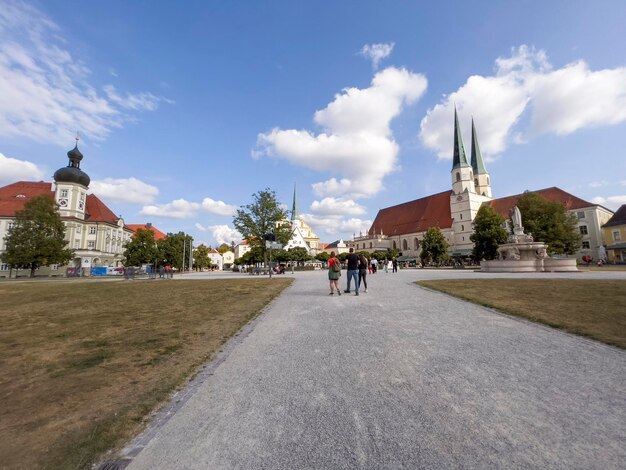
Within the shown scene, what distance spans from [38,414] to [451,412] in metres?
4.03

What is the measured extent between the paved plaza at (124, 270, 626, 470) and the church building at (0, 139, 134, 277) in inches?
2484

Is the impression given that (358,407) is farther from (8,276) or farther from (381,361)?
(8,276)

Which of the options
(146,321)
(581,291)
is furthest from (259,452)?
(581,291)

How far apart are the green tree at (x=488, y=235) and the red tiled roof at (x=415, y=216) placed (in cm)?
3180

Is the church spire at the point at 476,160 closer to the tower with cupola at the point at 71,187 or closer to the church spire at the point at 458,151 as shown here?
the church spire at the point at 458,151

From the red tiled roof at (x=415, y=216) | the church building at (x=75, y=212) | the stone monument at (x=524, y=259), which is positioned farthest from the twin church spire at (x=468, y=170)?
the church building at (x=75, y=212)

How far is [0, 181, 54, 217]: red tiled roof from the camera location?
53.1 meters

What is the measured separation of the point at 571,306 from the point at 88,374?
11.7 meters

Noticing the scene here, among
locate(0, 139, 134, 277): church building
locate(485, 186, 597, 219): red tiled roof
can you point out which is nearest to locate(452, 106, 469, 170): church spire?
locate(485, 186, 597, 219): red tiled roof

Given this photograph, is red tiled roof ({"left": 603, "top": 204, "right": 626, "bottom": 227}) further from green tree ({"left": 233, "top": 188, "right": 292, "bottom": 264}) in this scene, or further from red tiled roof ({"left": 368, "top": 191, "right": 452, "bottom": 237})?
green tree ({"left": 233, "top": 188, "right": 292, "bottom": 264})

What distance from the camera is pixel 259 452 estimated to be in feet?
7.91

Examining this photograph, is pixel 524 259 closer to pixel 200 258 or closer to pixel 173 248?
pixel 173 248

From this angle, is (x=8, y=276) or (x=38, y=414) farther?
(x=8, y=276)

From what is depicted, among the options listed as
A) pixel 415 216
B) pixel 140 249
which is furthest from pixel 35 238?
pixel 415 216
